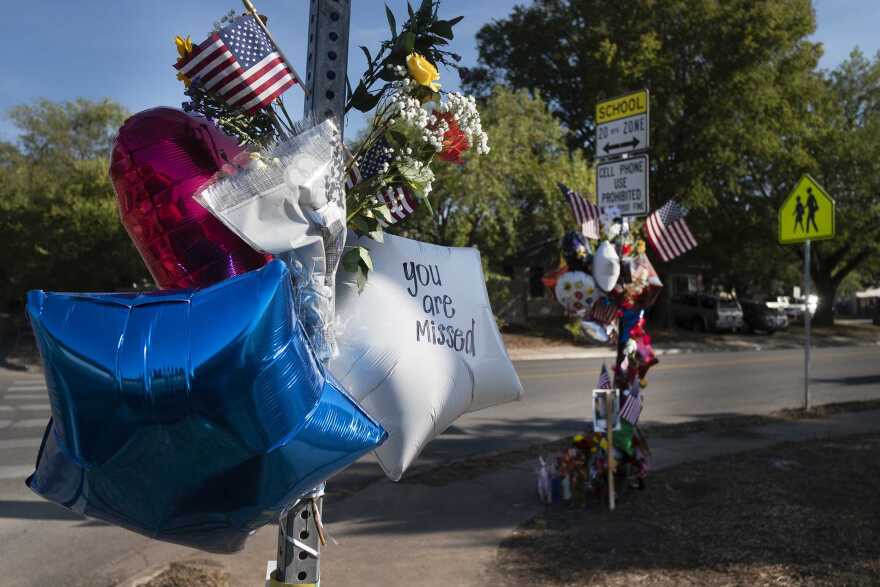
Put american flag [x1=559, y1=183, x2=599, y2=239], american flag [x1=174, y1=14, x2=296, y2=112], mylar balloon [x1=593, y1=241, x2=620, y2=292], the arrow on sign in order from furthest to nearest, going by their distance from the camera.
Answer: the arrow on sign, american flag [x1=559, y1=183, x2=599, y2=239], mylar balloon [x1=593, y1=241, x2=620, y2=292], american flag [x1=174, y1=14, x2=296, y2=112]

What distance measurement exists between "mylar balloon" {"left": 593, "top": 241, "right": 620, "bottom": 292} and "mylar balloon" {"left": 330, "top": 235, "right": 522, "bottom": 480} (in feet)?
11.4

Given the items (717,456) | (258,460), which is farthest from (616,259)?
(258,460)

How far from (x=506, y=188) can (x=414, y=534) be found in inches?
761

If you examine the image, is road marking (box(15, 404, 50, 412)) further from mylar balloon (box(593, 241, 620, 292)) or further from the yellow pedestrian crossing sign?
the yellow pedestrian crossing sign

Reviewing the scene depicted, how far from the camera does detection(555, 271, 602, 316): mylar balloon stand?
5.98 meters

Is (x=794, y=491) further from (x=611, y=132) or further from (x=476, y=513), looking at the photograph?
(x=611, y=132)

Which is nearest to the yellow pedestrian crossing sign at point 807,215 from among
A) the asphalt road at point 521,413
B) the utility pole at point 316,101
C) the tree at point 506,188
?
the asphalt road at point 521,413

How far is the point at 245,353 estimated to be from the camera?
4.98 ft

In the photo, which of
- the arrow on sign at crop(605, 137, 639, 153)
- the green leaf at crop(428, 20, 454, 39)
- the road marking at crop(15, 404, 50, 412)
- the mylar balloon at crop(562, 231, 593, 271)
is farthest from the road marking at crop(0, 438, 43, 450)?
the green leaf at crop(428, 20, 454, 39)

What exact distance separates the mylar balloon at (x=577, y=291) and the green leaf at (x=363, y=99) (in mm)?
3926

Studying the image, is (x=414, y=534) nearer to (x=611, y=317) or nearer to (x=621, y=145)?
(x=611, y=317)

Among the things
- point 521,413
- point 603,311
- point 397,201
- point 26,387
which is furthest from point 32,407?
point 397,201

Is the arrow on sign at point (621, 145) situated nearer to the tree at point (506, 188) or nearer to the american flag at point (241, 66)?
the american flag at point (241, 66)

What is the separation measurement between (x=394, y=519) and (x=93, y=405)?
4634 millimetres
